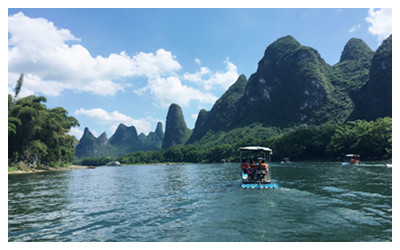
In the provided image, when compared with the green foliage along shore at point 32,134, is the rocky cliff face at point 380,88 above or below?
above

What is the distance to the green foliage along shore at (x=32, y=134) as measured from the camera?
5625 centimetres

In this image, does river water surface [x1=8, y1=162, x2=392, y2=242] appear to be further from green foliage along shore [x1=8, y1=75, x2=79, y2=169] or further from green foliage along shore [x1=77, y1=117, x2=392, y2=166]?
green foliage along shore [x1=77, y1=117, x2=392, y2=166]

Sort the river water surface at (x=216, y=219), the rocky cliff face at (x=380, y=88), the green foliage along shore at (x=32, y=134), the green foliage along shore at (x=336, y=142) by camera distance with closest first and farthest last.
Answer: the river water surface at (x=216, y=219) < the green foliage along shore at (x=32, y=134) < the green foliage along shore at (x=336, y=142) < the rocky cliff face at (x=380, y=88)

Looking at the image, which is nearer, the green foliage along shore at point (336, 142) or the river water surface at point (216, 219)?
the river water surface at point (216, 219)

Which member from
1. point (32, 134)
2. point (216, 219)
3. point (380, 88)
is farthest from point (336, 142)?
point (32, 134)

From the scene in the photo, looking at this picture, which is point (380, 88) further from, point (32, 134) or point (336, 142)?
point (32, 134)

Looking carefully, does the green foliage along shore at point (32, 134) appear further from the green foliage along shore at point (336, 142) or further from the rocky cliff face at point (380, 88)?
the rocky cliff face at point (380, 88)

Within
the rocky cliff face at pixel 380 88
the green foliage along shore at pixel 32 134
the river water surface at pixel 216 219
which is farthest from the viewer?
the rocky cliff face at pixel 380 88

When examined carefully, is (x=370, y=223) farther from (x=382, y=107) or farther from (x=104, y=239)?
(x=382, y=107)

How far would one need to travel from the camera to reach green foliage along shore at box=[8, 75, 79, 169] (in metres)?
56.2

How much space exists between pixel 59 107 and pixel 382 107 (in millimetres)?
161315

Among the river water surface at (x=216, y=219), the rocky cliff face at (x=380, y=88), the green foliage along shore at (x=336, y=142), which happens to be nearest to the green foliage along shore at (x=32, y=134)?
the river water surface at (x=216, y=219)

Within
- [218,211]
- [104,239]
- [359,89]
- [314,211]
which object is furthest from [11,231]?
[359,89]

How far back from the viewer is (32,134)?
62875mm
